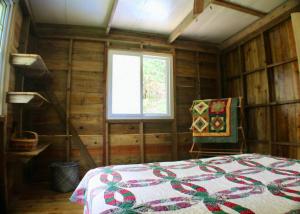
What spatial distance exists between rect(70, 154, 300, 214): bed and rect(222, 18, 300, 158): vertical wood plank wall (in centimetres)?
147

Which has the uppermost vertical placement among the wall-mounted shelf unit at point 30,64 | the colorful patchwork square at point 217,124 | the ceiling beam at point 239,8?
the ceiling beam at point 239,8

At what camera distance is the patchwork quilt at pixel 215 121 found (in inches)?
110

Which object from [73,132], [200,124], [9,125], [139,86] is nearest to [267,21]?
[200,124]

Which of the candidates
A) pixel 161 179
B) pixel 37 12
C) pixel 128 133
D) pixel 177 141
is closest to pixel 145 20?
pixel 37 12

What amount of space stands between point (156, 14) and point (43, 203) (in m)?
2.57

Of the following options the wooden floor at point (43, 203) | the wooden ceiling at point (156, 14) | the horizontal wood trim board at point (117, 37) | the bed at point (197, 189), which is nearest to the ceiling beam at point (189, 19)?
the wooden ceiling at point (156, 14)

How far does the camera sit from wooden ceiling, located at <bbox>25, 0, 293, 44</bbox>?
2381 mm

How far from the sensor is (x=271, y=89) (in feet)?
9.04

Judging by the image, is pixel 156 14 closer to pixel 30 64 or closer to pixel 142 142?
pixel 30 64

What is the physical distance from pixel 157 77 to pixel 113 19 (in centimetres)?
109

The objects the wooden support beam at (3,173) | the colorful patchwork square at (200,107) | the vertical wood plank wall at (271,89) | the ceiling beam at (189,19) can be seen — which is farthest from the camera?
the colorful patchwork square at (200,107)

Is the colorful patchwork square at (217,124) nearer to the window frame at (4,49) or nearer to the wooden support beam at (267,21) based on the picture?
the wooden support beam at (267,21)

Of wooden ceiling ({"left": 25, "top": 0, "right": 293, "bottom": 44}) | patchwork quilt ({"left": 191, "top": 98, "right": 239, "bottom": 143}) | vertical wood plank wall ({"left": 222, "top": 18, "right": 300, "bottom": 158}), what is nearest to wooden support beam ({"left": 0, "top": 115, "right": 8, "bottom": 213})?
wooden ceiling ({"left": 25, "top": 0, "right": 293, "bottom": 44})

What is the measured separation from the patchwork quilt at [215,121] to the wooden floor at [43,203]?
1.85 metres
